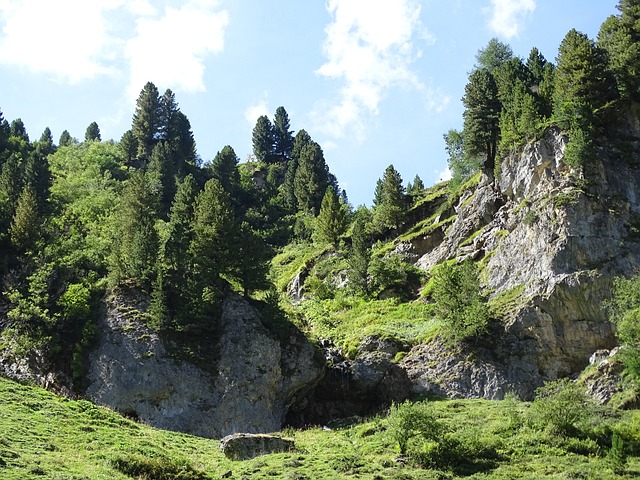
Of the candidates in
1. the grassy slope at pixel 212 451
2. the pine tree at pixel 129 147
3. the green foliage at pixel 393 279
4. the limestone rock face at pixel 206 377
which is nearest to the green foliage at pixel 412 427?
the grassy slope at pixel 212 451

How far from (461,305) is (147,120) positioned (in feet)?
252

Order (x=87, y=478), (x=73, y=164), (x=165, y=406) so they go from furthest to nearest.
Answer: (x=73, y=164)
(x=165, y=406)
(x=87, y=478)

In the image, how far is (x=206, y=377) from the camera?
44906mm

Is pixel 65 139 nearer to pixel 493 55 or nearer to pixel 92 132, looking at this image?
pixel 92 132

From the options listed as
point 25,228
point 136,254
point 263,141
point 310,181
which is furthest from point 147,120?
point 136,254

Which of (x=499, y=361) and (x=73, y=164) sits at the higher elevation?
(x=73, y=164)

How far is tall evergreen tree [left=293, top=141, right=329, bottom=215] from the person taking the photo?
9469cm

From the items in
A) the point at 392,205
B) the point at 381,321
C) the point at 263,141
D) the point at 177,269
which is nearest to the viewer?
the point at 177,269

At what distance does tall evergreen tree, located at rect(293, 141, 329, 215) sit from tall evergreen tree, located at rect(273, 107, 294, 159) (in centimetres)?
2630

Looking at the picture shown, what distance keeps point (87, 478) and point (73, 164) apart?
81.9 m

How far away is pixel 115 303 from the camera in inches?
1919

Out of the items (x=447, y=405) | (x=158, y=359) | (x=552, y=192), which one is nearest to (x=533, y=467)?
(x=447, y=405)

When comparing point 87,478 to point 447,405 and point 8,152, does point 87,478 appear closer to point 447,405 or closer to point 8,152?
point 447,405

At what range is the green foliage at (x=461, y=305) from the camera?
1887 inches
